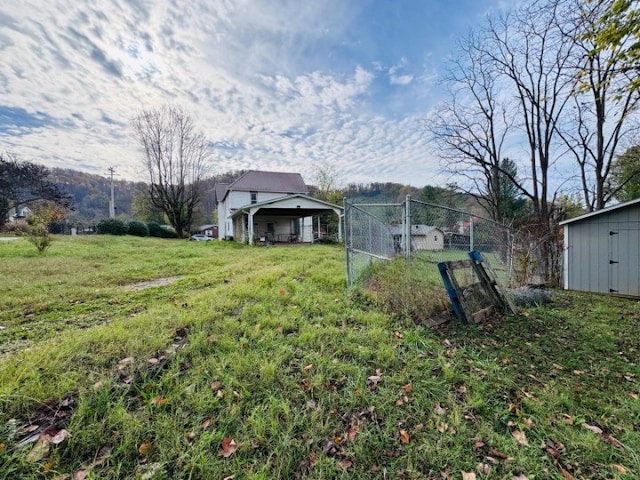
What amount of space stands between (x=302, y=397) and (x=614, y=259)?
10223 millimetres

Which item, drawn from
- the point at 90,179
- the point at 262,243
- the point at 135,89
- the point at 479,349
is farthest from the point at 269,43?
the point at 90,179

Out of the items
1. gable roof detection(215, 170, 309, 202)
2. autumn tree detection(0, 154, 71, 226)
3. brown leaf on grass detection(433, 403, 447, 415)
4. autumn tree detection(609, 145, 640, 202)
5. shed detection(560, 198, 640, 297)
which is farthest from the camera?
gable roof detection(215, 170, 309, 202)

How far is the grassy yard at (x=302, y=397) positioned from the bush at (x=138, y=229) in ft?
83.4

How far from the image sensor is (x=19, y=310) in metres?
3.81

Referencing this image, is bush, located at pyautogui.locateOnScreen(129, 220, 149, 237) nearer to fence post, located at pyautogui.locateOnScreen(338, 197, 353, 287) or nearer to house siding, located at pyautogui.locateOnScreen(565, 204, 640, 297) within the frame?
fence post, located at pyautogui.locateOnScreen(338, 197, 353, 287)

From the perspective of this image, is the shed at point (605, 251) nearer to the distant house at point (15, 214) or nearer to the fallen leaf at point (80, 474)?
the fallen leaf at point (80, 474)

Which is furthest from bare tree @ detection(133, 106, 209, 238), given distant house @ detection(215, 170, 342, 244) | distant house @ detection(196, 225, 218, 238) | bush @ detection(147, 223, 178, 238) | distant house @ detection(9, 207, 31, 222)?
distant house @ detection(196, 225, 218, 238)

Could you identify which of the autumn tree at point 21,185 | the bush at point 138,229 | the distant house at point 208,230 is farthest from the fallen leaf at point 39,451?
the distant house at point 208,230

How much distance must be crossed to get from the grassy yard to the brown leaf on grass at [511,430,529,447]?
1 cm

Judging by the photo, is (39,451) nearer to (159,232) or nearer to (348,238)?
(348,238)

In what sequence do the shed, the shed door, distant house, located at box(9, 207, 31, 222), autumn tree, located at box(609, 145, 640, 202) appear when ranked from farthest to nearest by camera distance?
distant house, located at box(9, 207, 31, 222)
autumn tree, located at box(609, 145, 640, 202)
the shed door
the shed

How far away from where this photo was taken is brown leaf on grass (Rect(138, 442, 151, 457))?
1.62m

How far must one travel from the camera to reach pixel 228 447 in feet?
5.69

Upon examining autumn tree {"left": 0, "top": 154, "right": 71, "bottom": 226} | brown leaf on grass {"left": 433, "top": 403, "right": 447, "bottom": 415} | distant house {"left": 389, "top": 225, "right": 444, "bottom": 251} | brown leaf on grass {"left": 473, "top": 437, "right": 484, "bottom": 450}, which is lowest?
brown leaf on grass {"left": 473, "top": 437, "right": 484, "bottom": 450}
